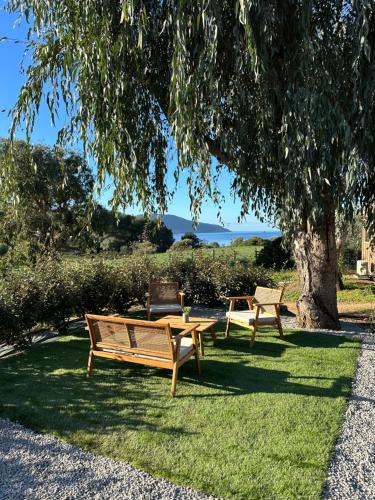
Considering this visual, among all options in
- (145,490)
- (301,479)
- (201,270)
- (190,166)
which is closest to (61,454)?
(145,490)

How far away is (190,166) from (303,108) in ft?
5.05

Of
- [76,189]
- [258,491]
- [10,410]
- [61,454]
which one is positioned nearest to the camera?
[258,491]

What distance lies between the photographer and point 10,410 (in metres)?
3.67

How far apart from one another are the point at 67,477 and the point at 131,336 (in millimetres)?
1723

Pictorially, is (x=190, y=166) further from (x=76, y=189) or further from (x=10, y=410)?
(x=76, y=189)

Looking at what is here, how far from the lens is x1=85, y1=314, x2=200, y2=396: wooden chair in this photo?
402 cm

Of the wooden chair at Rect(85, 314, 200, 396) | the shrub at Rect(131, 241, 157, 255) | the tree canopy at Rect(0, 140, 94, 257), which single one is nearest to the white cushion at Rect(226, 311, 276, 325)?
the wooden chair at Rect(85, 314, 200, 396)

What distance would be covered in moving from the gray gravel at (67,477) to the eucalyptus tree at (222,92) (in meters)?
3.15

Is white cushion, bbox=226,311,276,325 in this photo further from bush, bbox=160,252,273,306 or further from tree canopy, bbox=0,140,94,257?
tree canopy, bbox=0,140,94,257

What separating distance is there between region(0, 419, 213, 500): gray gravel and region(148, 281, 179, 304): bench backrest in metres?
4.62

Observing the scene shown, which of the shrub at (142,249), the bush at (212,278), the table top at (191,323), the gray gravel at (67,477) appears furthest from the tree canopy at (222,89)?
the shrub at (142,249)

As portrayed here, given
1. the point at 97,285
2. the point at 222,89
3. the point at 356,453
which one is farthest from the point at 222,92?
the point at 97,285

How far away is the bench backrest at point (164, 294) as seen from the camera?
25.1 ft

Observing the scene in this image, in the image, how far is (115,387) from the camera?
4254mm
